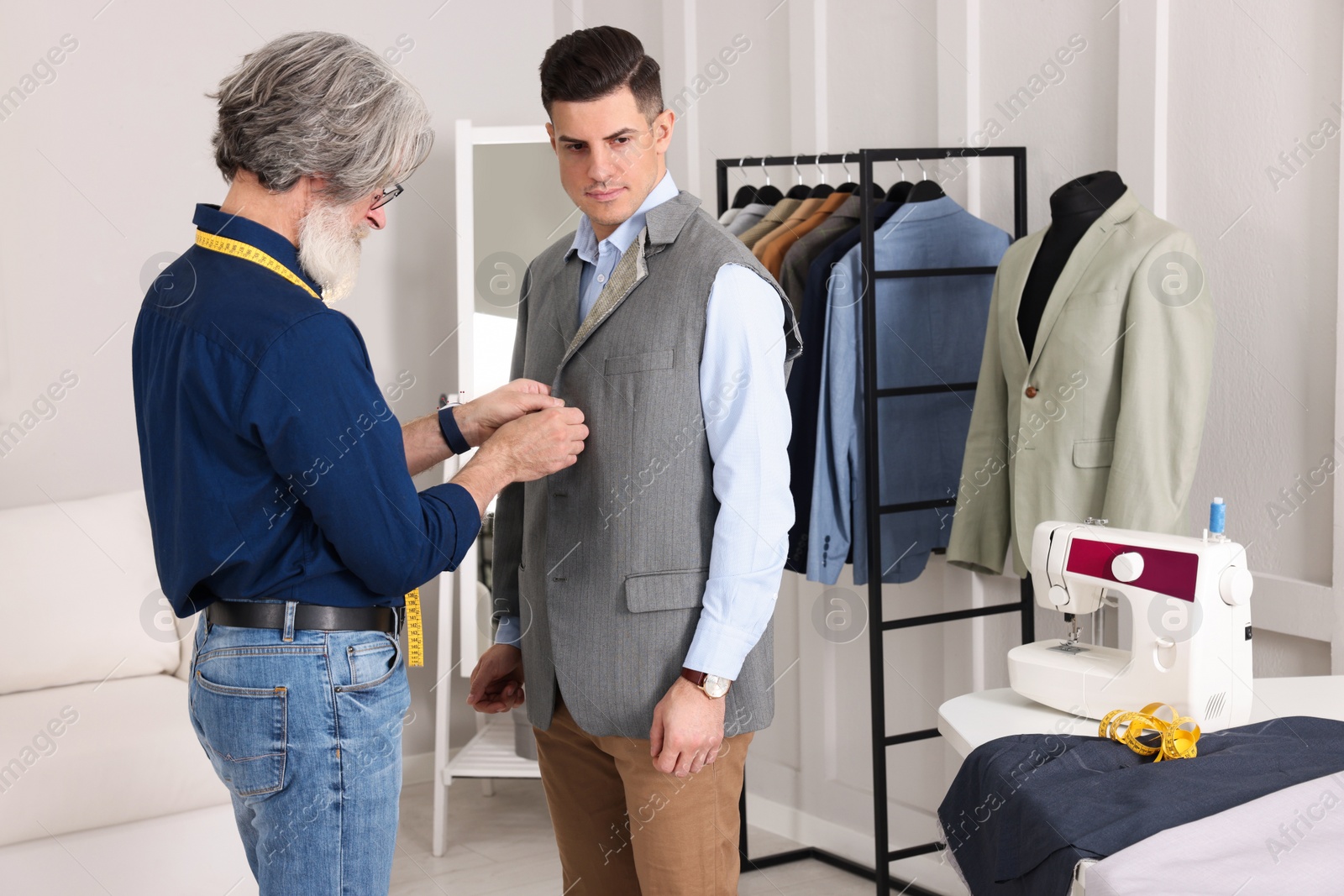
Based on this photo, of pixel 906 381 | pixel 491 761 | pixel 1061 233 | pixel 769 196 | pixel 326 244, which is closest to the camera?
pixel 326 244

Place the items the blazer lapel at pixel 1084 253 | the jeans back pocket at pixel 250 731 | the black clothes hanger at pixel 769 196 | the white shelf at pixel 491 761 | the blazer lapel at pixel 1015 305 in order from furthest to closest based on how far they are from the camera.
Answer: the white shelf at pixel 491 761 < the black clothes hanger at pixel 769 196 < the blazer lapel at pixel 1015 305 < the blazer lapel at pixel 1084 253 < the jeans back pocket at pixel 250 731

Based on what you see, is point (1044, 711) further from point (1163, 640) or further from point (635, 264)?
point (635, 264)

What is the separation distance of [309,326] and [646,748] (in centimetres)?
67

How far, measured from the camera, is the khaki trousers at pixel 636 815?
1.42 metres

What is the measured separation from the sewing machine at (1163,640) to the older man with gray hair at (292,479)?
826mm

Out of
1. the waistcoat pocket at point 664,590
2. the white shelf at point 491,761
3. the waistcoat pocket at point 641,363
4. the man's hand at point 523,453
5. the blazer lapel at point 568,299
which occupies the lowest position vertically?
the white shelf at point 491,761

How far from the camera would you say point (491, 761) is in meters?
3.40

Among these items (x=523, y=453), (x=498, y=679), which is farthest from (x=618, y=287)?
(x=498, y=679)

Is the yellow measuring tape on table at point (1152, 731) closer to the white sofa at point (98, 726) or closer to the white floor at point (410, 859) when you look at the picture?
the white floor at point (410, 859)

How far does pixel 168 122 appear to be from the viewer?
335cm

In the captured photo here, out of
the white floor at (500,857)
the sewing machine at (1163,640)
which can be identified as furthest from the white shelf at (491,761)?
the sewing machine at (1163,640)

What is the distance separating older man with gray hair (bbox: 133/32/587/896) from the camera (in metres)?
1.16

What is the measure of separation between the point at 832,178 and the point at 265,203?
2.08 metres

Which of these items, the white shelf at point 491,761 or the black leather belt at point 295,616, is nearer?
the black leather belt at point 295,616
